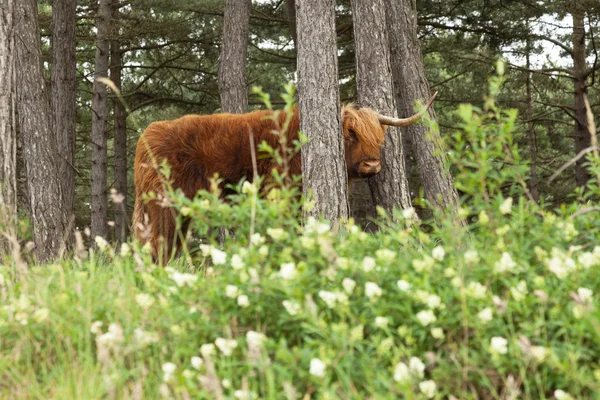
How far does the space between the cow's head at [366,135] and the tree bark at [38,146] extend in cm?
348

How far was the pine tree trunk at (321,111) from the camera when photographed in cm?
684

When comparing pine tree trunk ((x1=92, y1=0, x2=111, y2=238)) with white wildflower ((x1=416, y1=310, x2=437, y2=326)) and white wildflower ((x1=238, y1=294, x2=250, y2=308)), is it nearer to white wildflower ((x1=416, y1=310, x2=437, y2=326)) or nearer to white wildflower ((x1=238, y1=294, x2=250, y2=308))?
white wildflower ((x1=238, y1=294, x2=250, y2=308))

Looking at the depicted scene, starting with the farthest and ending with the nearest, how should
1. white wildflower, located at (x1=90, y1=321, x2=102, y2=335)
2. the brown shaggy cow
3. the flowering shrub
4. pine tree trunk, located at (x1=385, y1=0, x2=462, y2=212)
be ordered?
pine tree trunk, located at (x1=385, y1=0, x2=462, y2=212) → the brown shaggy cow → white wildflower, located at (x1=90, y1=321, x2=102, y2=335) → the flowering shrub

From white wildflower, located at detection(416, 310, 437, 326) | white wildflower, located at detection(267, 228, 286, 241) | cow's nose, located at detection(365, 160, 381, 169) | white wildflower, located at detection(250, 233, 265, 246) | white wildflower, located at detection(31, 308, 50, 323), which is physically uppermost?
cow's nose, located at detection(365, 160, 381, 169)

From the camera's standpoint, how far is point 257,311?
3408 mm

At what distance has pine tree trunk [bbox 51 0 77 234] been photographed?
14.5 meters

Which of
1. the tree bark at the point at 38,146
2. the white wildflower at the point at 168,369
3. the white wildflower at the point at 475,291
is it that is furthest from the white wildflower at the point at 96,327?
the tree bark at the point at 38,146

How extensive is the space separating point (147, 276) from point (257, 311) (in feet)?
2.14

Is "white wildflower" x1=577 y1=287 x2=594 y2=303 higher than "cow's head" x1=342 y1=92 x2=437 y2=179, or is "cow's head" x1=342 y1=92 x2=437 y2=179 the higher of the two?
"cow's head" x1=342 y1=92 x2=437 y2=179

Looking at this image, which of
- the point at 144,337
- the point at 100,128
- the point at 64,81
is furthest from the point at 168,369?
the point at 100,128

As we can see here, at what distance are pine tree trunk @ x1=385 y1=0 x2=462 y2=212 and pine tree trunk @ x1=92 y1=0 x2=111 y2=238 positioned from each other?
804cm

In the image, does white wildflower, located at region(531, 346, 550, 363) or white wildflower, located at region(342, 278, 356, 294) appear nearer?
white wildflower, located at region(531, 346, 550, 363)

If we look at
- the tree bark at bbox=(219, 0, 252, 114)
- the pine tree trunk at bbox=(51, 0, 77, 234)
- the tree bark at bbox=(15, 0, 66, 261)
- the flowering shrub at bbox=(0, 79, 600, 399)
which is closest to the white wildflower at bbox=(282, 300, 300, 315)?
the flowering shrub at bbox=(0, 79, 600, 399)

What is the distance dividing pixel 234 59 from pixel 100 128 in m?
5.03
